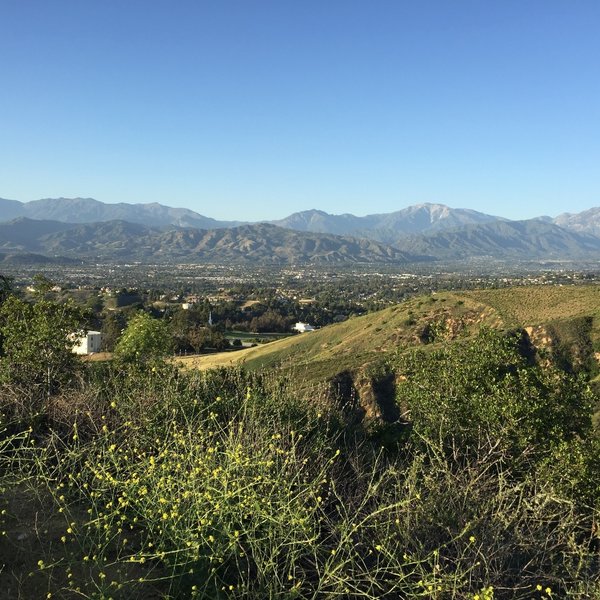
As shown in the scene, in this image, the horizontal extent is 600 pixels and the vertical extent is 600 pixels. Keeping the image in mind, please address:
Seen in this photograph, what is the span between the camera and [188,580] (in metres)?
5.61

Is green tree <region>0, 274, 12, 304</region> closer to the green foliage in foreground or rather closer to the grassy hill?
the green foliage in foreground

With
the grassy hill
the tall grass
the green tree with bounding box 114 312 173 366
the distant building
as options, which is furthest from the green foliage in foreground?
the distant building

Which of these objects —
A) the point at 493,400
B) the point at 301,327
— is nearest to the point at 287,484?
the point at 493,400

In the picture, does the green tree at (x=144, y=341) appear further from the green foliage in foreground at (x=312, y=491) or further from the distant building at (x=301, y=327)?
the distant building at (x=301, y=327)

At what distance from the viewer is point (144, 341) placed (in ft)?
85.1

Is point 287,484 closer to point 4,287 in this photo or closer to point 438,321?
point 4,287

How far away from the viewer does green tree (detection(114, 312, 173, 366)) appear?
25.2 meters

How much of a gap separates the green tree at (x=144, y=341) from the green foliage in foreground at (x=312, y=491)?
1226 cm

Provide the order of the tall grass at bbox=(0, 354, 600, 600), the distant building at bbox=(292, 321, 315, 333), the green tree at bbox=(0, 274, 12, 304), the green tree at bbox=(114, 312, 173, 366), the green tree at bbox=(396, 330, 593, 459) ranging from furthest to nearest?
the distant building at bbox=(292, 321, 315, 333) < the green tree at bbox=(0, 274, 12, 304) < the green tree at bbox=(114, 312, 173, 366) < the green tree at bbox=(396, 330, 593, 459) < the tall grass at bbox=(0, 354, 600, 600)

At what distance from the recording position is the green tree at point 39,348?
11.4 meters

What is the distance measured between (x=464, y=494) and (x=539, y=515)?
46.4 inches

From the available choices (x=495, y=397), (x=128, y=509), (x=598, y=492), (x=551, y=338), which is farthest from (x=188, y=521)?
(x=551, y=338)

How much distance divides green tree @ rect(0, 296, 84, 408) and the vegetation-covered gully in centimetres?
8

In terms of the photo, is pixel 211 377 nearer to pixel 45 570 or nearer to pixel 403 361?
pixel 403 361
